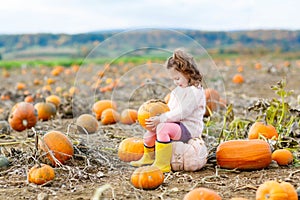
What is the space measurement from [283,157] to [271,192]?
126cm

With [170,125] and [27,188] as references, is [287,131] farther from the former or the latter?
[27,188]

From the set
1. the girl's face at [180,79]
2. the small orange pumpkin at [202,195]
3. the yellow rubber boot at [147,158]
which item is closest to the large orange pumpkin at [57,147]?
the yellow rubber boot at [147,158]

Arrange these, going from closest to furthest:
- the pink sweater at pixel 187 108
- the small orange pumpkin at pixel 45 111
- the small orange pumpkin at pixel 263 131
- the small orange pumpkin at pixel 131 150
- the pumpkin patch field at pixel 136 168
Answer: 1. the pumpkin patch field at pixel 136 168
2. the pink sweater at pixel 187 108
3. the small orange pumpkin at pixel 131 150
4. the small orange pumpkin at pixel 263 131
5. the small orange pumpkin at pixel 45 111

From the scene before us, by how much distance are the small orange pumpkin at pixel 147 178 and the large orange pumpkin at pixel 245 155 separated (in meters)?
0.81

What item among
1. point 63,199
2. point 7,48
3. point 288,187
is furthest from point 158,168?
point 7,48

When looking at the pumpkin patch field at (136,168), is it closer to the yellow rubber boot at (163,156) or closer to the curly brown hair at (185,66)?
the yellow rubber boot at (163,156)

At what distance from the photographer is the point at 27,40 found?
23891mm

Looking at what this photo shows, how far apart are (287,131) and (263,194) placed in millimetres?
2179

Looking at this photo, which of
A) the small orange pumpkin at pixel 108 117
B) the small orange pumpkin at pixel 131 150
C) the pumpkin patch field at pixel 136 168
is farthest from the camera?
the small orange pumpkin at pixel 108 117

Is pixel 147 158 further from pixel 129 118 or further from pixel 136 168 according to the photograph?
pixel 129 118

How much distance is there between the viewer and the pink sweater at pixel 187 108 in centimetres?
432

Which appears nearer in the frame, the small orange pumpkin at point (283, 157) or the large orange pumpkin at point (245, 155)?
the large orange pumpkin at point (245, 155)

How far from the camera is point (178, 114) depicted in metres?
4.31

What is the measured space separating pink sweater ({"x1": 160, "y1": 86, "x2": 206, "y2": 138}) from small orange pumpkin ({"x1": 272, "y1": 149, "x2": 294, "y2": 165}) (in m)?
0.81
